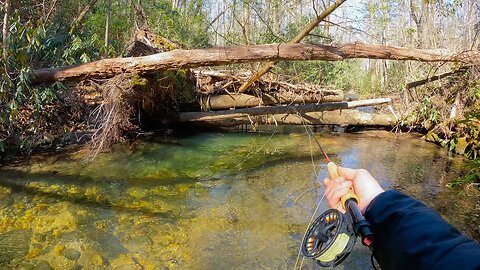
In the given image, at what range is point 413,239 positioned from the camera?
1.35 metres

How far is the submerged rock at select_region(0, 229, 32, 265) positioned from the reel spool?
323cm

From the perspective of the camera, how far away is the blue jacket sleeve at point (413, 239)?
3.92 feet

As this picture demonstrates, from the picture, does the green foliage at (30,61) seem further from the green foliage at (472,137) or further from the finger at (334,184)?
the green foliage at (472,137)

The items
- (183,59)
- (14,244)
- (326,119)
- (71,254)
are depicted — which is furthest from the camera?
(326,119)

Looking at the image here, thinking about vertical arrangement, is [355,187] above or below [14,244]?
above

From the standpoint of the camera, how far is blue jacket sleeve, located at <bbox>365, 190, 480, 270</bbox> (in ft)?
3.92

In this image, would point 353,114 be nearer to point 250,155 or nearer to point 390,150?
point 390,150

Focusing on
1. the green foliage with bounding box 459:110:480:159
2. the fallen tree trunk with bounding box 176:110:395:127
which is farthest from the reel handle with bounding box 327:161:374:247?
the fallen tree trunk with bounding box 176:110:395:127

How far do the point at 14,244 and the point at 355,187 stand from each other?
371cm

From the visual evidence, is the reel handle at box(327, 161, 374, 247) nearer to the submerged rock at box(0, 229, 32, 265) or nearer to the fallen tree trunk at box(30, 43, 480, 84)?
the submerged rock at box(0, 229, 32, 265)

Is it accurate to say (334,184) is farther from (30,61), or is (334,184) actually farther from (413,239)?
(30,61)

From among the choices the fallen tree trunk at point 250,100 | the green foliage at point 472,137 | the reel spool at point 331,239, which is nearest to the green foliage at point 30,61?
the fallen tree trunk at point 250,100

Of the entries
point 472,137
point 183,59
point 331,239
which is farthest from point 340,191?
point 472,137

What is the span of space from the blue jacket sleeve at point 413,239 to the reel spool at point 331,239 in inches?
5.0
